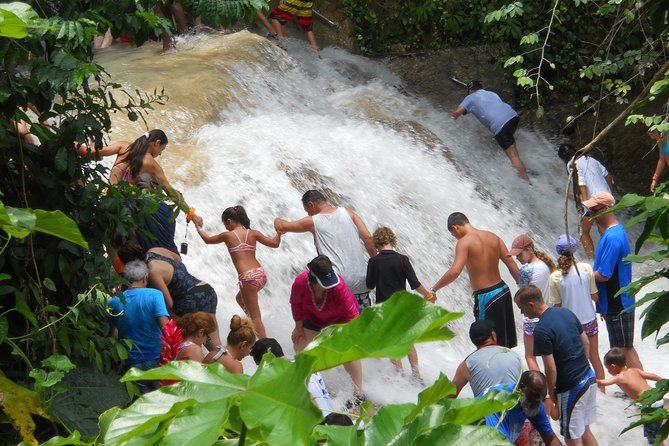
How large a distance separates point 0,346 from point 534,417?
3.24 meters

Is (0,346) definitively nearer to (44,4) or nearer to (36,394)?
(36,394)

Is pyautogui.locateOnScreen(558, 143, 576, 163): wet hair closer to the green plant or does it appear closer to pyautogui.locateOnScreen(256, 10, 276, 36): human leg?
pyautogui.locateOnScreen(256, 10, 276, 36): human leg

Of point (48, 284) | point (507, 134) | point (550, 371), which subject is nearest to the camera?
point (48, 284)

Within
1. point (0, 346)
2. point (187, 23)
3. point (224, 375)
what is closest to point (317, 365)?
point (224, 375)

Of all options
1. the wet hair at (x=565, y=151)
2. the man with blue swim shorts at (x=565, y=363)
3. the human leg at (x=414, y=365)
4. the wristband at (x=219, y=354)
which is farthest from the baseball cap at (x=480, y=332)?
the wet hair at (x=565, y=151)

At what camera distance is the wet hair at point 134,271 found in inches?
223

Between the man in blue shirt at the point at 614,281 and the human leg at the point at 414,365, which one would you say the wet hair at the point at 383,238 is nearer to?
the human leg at the point at 414,365

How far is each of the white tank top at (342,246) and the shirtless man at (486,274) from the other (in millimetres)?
718

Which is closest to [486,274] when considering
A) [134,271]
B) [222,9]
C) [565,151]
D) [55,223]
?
[134,271]

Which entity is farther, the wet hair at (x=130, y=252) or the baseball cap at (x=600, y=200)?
the baseball cap at (x=600, y=200)

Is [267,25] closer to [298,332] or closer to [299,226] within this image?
[299,226]

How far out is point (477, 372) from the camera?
225 inches

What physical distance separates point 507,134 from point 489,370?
667cm

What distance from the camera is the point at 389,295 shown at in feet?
24.1
